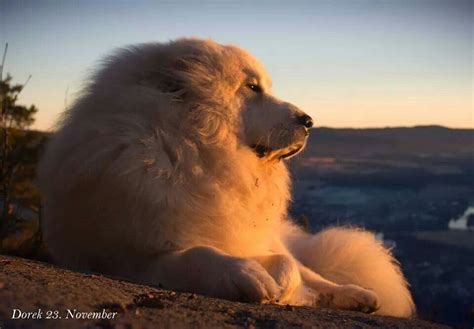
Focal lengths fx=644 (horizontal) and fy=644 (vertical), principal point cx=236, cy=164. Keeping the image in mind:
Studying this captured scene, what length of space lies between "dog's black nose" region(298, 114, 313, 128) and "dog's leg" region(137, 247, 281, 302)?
134 cm

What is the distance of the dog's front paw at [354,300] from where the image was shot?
4633 millimetres

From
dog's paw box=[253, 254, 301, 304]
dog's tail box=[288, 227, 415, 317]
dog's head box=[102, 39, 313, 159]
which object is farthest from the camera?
dog's tail box=[288, 227, 415, 317]

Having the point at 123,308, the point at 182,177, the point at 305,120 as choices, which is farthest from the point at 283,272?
the point at 123,308

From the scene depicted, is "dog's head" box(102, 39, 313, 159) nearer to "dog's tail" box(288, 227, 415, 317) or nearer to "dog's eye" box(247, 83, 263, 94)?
"dog's eye" box(247, 83, 263, 94)

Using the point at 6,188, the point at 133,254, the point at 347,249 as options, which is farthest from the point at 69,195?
the point at 6,188

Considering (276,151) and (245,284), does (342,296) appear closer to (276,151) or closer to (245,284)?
(276,151)

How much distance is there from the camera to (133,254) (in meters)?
3.91

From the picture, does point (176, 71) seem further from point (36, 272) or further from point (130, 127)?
point (36, 272)

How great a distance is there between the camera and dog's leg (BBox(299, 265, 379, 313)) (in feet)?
15.2

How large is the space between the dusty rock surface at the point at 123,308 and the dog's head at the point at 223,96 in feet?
4.40

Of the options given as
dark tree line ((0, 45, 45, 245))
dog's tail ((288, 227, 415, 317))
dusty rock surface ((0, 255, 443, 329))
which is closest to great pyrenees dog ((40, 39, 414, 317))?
dusty rock surface ((0, 255, 443, 329))

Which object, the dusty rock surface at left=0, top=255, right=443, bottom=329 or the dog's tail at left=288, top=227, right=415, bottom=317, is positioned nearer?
the dusty rock surface at left=0, top=255, right=443, bottom=329

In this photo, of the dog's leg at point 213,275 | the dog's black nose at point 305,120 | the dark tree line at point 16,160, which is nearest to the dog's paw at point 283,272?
the dog's leg at point 213,275

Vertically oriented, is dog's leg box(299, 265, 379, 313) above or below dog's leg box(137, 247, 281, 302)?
below
